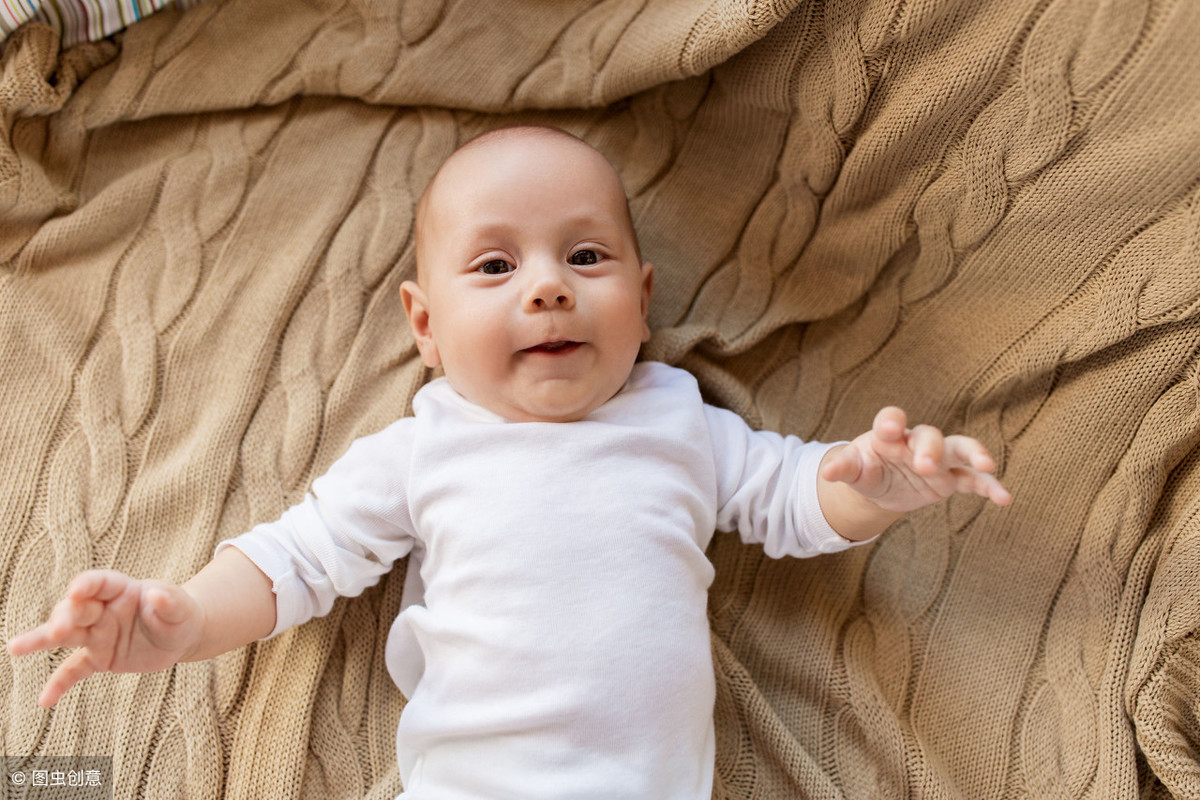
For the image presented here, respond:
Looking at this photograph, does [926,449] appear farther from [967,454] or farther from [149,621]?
[149,621]

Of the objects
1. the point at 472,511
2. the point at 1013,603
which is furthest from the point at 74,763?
the point at 1013,603

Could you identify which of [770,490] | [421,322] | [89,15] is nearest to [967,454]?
[770,490]

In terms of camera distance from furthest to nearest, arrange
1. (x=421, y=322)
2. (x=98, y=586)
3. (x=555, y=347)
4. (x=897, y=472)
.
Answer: (x=421, y=322) < (x=555, y=347) < (x=897, y=472) < (x=98, y=586)

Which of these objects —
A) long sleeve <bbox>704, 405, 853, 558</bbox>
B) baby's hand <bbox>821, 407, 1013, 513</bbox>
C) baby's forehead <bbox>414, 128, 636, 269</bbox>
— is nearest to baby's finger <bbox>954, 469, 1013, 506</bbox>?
baby's hand <bbox>821, 407, 1013, 513</bbox>

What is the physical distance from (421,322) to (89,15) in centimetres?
75

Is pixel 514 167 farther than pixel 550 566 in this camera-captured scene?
Yes

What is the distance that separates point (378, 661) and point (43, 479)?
561mm

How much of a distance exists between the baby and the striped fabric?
0.62 meters

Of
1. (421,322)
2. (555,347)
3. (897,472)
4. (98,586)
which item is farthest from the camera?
(421,322)

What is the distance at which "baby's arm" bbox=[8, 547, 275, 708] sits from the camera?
0.93 meters

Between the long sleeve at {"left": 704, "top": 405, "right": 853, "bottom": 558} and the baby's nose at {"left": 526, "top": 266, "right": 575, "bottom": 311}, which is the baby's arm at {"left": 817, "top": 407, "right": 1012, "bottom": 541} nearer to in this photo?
the long sleeve at {"left": 704, "top": 405, "right": 853, "bottom": 558}

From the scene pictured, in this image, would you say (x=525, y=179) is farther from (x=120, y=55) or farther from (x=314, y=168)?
(x=120, y=55)

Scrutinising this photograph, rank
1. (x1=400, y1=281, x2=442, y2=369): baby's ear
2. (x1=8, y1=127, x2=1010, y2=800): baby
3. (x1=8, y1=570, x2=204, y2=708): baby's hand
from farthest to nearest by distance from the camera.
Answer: (x1=400, y1=281, x2=442, y2=369): baby's ear < (x1=8, y1=127, x2=1010, y2=800): baby < (x1=8, y1=570, x2=204, y2=708): baby's hand

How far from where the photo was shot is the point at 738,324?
1427 mm
